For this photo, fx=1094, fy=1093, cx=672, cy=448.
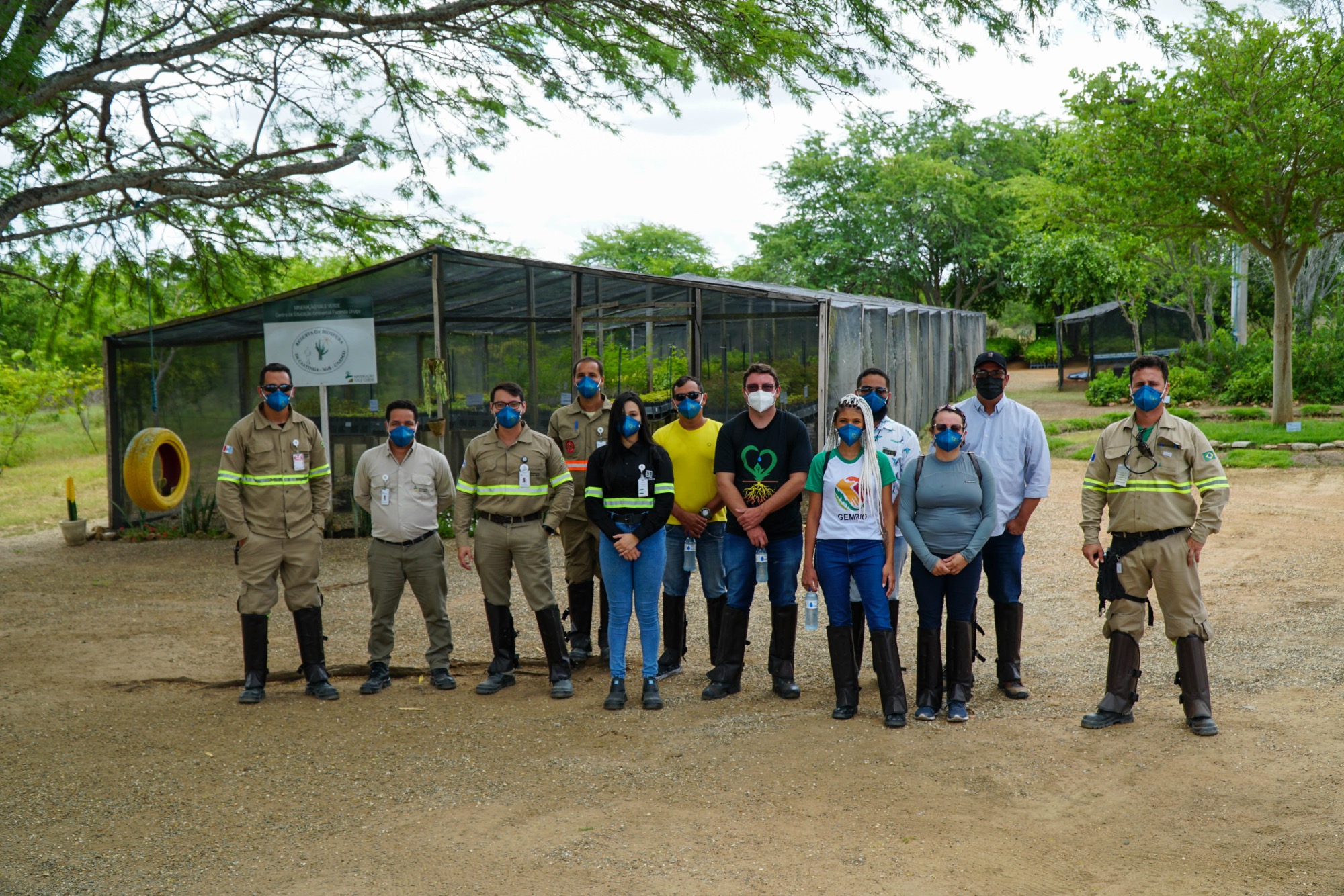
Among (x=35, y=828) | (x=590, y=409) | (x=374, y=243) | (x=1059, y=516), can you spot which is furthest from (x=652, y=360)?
(x=35, y=828)

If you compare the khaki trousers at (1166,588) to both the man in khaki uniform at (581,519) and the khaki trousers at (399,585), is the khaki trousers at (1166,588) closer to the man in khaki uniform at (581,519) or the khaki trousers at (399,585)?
the man in khaki uniform at (581,519)

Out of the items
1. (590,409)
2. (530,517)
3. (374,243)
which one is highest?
(374,243)

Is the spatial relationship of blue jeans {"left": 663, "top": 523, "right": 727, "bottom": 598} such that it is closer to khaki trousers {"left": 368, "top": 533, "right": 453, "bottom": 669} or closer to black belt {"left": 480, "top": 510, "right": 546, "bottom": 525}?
black belt {"left": 480, "top": 510, "right": 546, "bottom": 525}

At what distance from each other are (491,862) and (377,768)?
3.96 ft

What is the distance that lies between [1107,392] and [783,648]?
19211mm

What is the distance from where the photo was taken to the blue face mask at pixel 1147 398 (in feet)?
16.7

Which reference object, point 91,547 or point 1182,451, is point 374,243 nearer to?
point 91,547

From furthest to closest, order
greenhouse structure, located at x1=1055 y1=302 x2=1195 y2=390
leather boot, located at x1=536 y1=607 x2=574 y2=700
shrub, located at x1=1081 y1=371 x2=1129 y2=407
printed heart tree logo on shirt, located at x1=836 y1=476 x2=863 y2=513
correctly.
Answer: greenhouse structure, located at x1=1055 y1=302 x2=1195 y2=390 < shrub, located at x1=1081 y1=371 x2=1129 y2=407 < leather boot, located at x1=536 y1=607 x2=574 y2=700 < printed heart tree logo on shirt, located at x1=836 y1=476 x2=863 y2=513

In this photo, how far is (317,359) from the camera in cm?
1190

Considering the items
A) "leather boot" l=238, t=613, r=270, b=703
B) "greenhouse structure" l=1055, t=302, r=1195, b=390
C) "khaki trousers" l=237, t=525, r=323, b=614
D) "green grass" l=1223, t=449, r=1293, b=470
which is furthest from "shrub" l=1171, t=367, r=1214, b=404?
"leather boot" l=238, t=613, r=270, b=703

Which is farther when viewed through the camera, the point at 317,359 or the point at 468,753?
the point at 317,359

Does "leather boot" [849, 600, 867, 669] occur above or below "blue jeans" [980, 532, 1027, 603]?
below

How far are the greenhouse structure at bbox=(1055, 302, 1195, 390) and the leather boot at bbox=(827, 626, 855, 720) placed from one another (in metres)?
24.8

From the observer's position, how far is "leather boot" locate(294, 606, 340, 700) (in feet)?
19.7
